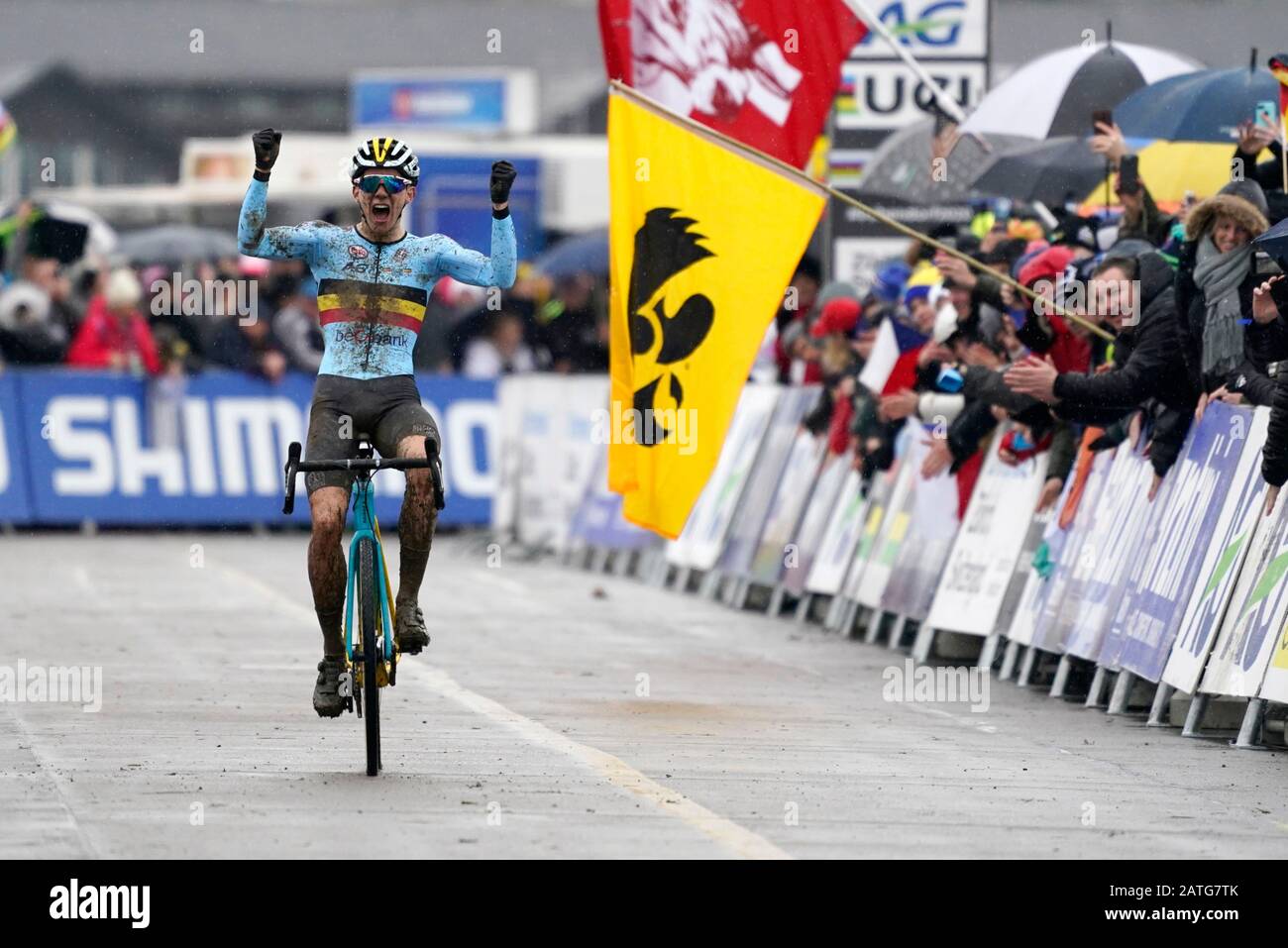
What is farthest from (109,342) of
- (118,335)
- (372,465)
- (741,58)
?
(372,465)

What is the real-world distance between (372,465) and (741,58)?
6.23 m

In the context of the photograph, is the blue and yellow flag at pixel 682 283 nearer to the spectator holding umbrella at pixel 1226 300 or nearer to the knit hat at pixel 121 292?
the spectator holding umbrella at pixel 1226 300

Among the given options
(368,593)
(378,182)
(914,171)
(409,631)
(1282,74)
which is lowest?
(409,631)

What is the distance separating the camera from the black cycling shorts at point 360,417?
1093 centimetres

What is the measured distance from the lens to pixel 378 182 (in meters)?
11.0

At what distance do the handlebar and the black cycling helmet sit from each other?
1.11 meters

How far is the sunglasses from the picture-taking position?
433 inches

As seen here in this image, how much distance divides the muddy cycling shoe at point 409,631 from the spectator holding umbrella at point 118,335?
1884 cm

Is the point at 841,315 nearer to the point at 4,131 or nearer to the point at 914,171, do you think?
the point at 914,171

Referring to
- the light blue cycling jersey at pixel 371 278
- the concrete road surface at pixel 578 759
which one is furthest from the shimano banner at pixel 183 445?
the light blue cycling jersey at pixel 371 278

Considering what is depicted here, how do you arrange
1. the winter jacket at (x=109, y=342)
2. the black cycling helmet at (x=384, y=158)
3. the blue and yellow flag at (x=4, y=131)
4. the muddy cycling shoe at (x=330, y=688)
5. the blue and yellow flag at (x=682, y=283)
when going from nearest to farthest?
the muddy cycling shoe at (x=330, y=688)
the black cycling helmet at (x=384, y=158)
the blue and yellow flag at (x=682, y=283)
the blue and yellow flag at (x=4, y=131)
the winter jacket at (x=109, y=342)
